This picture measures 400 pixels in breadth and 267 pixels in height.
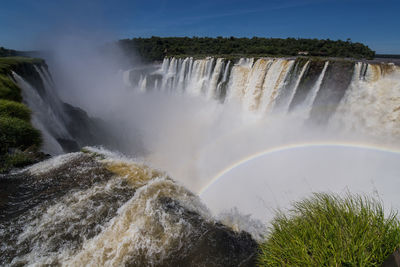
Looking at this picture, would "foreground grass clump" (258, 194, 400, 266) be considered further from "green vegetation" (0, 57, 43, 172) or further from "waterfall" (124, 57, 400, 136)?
"waterfall" (124, 57, 400, 136)

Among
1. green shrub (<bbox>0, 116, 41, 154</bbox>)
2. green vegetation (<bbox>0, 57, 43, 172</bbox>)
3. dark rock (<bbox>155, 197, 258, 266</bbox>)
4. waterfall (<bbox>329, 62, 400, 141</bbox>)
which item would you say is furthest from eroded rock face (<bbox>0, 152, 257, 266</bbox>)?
waterfall (<bbox>329, 62, 400, 141</bbox>)

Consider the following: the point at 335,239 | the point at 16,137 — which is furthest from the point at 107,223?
the point at 16,137

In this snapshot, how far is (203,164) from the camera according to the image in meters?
13.5

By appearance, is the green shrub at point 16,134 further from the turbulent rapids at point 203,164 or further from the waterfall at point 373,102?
the waterfall at point 373,102

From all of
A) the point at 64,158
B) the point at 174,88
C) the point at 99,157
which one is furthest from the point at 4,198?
the point at 174,88

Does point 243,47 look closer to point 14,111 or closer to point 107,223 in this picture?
point 14,111

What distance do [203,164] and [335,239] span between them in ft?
37.0

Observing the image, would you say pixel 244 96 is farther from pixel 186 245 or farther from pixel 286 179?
pixel 186 245

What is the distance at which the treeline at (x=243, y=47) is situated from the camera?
26.4 metres

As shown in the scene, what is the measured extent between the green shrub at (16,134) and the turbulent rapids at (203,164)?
60 cm

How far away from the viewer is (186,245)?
353cm

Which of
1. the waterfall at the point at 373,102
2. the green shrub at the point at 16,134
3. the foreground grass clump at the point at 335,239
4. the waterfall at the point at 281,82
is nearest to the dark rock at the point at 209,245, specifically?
the foreground grass clump at the point at 335,239

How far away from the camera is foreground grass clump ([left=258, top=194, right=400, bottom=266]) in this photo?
2125 mm

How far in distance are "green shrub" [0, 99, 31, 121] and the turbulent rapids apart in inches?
20.8
